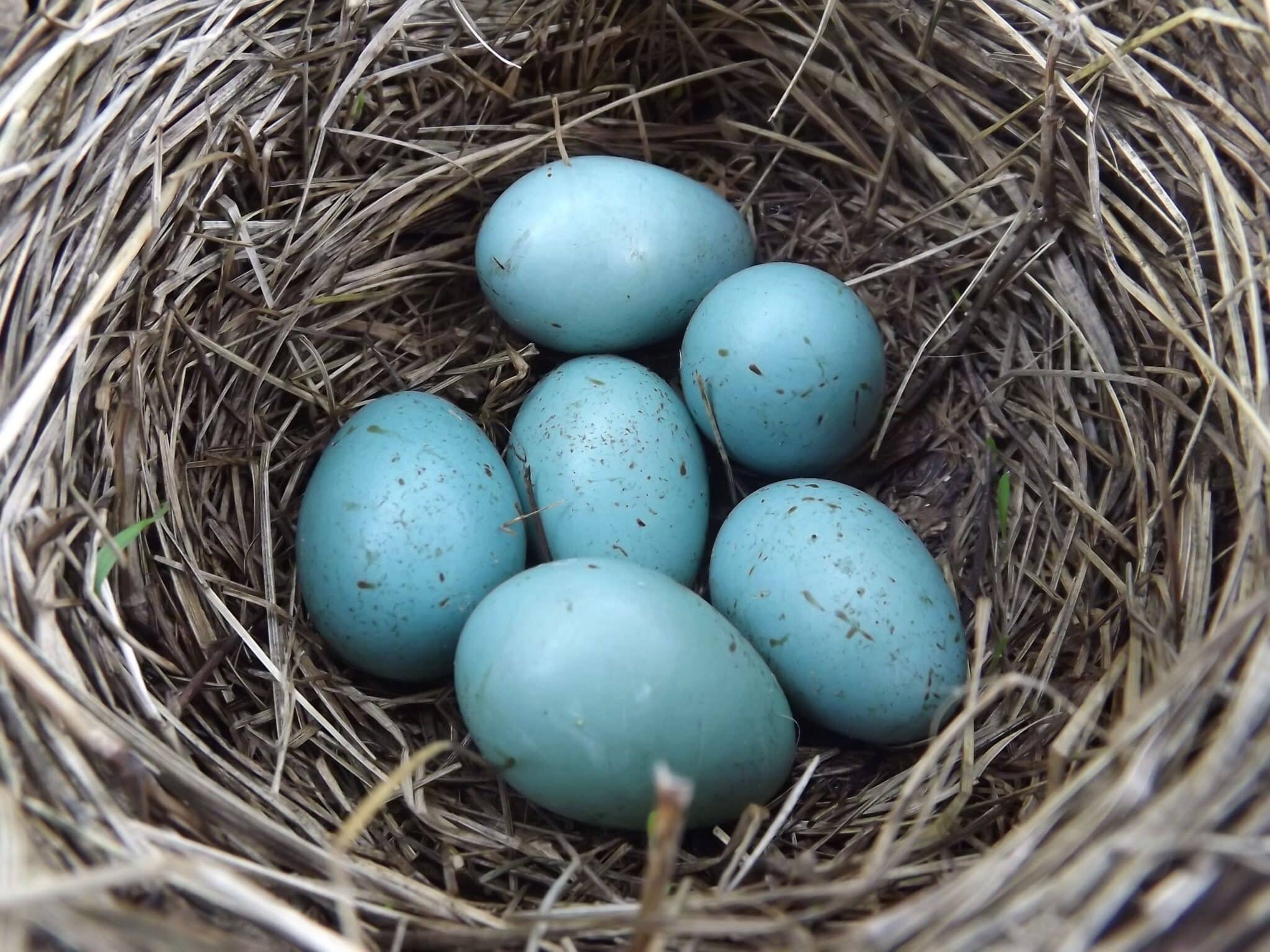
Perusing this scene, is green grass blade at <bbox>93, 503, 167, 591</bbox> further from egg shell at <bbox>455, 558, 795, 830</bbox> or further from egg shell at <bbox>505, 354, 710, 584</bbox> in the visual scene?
egg shell at <bbox>505, 354, 710, 584</bbox>

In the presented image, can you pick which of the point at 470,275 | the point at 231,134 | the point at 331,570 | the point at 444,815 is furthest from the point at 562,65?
the point at 444,815

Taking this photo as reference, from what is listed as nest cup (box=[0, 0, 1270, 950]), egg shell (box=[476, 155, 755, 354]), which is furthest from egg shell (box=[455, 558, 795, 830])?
egg shell (box=[476, 155, 755, 354])

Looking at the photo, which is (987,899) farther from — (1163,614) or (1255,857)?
(1163,614)

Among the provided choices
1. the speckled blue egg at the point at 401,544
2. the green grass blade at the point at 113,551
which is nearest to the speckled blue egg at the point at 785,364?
the speckled blue egg at the point at 401,544

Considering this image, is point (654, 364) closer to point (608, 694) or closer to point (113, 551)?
point (608, 694)

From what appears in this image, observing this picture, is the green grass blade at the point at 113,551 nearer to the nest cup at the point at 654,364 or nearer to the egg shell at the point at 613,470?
the nest cup at the point at 654,364

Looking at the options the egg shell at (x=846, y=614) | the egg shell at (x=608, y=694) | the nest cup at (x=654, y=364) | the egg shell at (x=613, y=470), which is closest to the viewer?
the nest cup at (x=654, y=364)
